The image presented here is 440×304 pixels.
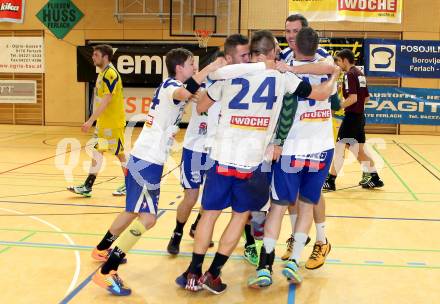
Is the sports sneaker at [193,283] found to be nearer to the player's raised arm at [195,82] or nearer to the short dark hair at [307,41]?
the player's raised arm at [195,82]

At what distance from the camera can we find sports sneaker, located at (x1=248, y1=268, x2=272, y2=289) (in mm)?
3803

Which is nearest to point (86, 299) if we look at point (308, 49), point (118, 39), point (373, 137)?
point (308, 49)

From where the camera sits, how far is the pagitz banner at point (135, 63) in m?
15.8

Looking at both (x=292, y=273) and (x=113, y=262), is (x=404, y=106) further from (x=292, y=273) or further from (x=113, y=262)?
(x=113, y=262)

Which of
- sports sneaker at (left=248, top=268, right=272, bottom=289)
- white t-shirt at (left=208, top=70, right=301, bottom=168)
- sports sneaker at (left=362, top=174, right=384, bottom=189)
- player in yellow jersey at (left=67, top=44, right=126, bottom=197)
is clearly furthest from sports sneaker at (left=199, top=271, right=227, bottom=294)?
sports sneaker at (left=362, top=174, right=384, bottom=189)

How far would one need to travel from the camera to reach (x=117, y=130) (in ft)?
22.9

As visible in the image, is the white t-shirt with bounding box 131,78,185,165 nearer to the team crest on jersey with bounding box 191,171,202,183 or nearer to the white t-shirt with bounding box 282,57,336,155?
the team crest on jersey with bounding box 191,171,202,183

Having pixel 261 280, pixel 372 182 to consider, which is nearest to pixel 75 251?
pixel 261 280

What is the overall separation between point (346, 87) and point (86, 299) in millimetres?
5215

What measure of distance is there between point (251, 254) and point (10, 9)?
15045mm

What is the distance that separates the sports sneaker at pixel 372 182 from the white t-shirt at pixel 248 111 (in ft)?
15.1

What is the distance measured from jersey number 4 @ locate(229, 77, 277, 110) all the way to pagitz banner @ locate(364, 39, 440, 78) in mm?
12761

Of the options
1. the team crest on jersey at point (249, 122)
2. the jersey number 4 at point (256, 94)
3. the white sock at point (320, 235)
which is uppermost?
the jersey number 4 at point (256, 94)

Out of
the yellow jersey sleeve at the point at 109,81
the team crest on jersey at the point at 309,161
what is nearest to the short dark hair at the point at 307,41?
the team crest on jersey at the point at 309,161
